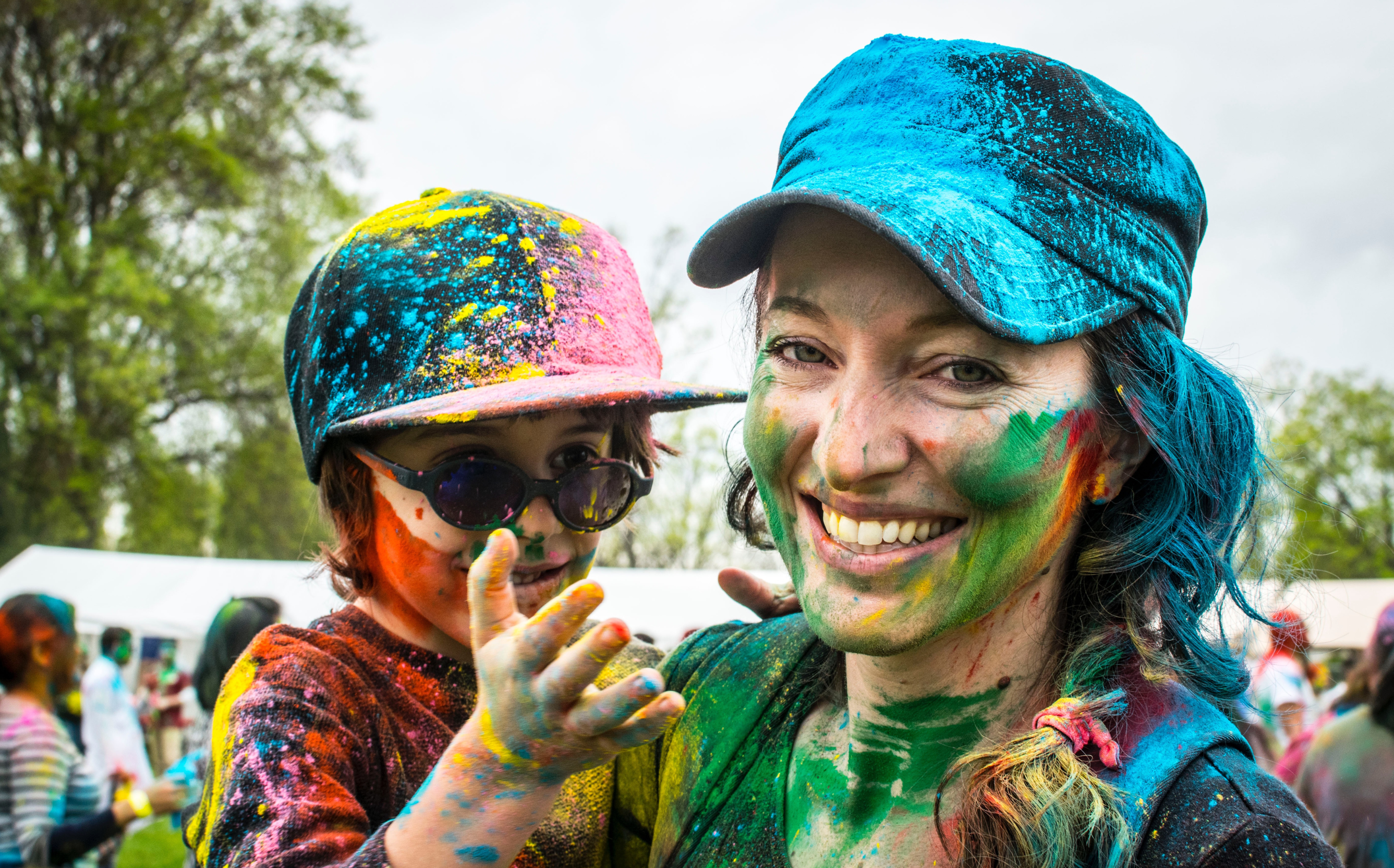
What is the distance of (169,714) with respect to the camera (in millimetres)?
11078

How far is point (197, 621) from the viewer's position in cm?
1244

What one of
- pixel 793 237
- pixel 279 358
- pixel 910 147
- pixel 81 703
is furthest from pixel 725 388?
pixel 279 358

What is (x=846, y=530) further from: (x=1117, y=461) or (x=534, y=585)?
(x=534, y=585)

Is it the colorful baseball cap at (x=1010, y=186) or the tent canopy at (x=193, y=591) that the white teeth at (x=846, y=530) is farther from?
the tent canopy at (x=193, y=591)

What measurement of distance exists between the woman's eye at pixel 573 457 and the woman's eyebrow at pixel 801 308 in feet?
2.31

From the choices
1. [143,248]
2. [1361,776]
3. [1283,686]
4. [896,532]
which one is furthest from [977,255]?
[143,248]

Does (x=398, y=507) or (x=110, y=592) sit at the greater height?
(x=398, y=507)

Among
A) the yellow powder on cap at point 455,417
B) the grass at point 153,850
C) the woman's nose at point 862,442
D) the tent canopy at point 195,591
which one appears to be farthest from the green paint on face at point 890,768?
the tent canopy at point 195,591

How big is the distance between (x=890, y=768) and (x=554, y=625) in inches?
26.7

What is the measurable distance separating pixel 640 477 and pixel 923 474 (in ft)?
3.25

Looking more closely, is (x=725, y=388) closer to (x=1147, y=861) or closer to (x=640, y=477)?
(x=640, y=477)

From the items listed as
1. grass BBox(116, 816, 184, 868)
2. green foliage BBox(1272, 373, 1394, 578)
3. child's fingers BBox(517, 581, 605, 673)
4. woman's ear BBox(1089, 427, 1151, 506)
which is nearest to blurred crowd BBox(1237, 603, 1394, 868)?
woman's ear BBox(1089, 427, 1151, 506)

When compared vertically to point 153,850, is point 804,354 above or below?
above

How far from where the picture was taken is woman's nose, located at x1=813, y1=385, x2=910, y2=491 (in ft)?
4.39
